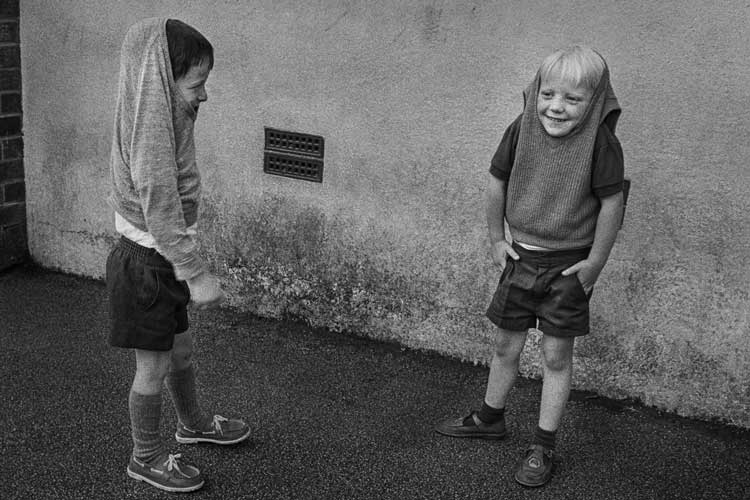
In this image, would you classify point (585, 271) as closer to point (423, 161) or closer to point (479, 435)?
point (479, 435)

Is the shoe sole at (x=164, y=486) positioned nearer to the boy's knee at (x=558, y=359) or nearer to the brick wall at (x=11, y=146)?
the boy's knee at (x=558, y=359)

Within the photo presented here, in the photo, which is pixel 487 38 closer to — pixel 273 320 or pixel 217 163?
pixel 217 163

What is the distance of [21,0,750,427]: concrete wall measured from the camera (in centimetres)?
359

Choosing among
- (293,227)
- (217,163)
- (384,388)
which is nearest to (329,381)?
(384,388)

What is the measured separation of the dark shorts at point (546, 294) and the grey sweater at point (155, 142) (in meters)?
1.20

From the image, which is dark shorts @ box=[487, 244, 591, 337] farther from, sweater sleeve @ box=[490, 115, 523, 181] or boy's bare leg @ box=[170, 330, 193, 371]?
boy's bare leg @ box=[170, 330, 193, 371]

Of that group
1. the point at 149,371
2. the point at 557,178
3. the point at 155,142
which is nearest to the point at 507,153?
the point at 557,178

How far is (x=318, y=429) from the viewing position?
3.68 meters

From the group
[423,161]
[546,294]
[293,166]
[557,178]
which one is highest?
[557,178]

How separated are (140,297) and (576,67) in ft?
5.42

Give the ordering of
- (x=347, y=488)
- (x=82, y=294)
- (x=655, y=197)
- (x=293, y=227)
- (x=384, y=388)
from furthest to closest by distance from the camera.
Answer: (x=82, y=294) < (x=293, y=227) < (x=384, y=388) < (x=655, y=197) < (x=347, y=488)

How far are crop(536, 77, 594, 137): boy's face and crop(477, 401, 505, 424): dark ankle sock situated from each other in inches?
47.6

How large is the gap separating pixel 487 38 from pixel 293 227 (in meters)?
1.36

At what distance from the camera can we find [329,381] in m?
4.10
